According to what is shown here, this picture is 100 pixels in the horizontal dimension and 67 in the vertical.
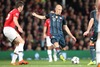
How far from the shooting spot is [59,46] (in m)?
16.3

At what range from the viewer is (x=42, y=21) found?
22.8 meters

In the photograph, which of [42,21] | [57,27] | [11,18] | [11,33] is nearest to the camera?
[11,33]

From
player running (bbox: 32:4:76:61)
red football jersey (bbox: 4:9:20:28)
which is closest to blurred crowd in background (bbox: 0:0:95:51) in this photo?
player running (bbox: 32:4:76:61)

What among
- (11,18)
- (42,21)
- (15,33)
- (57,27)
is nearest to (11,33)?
(15,33)

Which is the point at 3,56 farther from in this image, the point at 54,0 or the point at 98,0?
the point at 98,0

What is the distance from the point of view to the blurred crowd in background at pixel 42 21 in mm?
21641

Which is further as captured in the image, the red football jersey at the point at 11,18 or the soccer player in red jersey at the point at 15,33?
the red football jersey at the point at 11,18

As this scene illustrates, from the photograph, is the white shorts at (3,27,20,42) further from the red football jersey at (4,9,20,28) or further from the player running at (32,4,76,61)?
the player running at (32,4,76,61)

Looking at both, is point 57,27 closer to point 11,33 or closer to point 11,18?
point 11,18

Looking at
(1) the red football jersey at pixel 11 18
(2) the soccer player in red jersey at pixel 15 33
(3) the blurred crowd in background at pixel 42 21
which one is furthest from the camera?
(3) the blurred crowd in background at pixel 42 21

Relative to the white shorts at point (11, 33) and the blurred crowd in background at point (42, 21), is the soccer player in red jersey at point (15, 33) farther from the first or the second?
the blurred crowd in background at point (42, 21)

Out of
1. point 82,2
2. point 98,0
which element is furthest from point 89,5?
point 98,0

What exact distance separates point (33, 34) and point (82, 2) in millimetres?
5285

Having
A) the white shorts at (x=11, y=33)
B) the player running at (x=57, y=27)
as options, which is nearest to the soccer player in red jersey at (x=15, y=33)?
the white shorts at (x=11, y=33)
